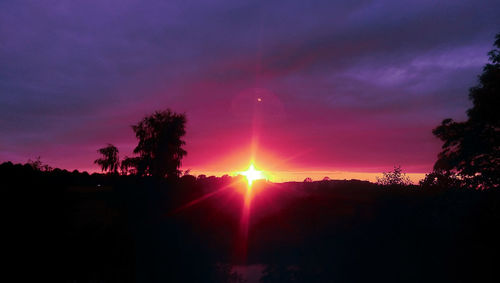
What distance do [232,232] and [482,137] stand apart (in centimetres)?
2031

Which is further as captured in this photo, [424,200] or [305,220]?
[305,220]

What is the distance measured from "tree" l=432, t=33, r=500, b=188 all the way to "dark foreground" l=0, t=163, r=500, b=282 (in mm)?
15106

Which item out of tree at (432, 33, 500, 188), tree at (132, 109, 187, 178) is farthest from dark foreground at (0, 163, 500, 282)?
tree at (132, 109, 187, 178)

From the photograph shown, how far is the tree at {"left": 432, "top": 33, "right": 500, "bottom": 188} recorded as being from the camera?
22.6m

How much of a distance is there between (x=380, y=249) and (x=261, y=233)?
3.81 meters

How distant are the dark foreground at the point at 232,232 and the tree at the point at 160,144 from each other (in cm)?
3449

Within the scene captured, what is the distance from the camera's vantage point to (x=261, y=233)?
11.2 meters

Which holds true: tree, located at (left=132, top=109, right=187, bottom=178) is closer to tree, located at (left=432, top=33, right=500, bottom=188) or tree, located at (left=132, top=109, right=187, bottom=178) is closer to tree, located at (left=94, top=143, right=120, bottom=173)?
tree, located at (left=94, top=143, right=120, bottom=173)

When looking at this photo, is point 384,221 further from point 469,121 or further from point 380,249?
point 469,121

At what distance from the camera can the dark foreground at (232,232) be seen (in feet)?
22.6

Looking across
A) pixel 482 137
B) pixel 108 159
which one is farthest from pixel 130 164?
pixel 482 137

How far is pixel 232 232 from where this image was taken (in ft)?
35.6

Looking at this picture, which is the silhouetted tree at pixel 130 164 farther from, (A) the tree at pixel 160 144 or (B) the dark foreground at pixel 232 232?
(B) the dark foreground at pixel 232 232

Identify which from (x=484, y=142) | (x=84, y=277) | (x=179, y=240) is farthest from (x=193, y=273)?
(x=484, y=142)
